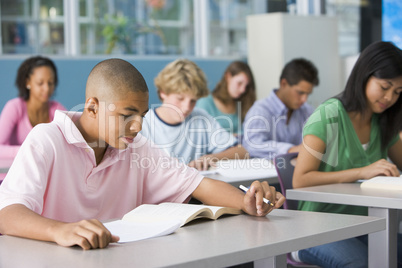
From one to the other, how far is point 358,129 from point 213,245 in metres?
1.41

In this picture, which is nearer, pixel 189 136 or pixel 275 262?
pixel 275 262

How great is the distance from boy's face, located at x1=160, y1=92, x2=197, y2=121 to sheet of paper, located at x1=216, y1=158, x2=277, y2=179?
0.38 meters

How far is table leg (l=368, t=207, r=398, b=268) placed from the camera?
70.9 inches

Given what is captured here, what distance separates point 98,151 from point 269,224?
1.87ft

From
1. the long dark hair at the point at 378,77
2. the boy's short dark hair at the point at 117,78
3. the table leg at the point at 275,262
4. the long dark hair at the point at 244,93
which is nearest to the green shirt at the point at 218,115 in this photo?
the long dark hair at the point at 244,93

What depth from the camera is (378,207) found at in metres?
1.87

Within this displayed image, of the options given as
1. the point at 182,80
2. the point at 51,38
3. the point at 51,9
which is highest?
the point at 51,9

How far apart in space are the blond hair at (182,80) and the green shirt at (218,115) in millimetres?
1364

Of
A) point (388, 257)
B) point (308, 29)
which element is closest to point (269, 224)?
point (388, 257)

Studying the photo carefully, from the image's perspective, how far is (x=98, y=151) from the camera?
173cm

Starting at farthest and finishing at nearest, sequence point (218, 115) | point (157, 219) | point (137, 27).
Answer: point (137, 27), point (218, 115), point (157, 219)

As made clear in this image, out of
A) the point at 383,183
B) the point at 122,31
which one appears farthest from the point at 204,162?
the point at 122,31

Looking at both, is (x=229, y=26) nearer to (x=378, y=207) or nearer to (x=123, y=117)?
(x=378, y=207)

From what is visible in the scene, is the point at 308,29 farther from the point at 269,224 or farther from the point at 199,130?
the point at 269,224
